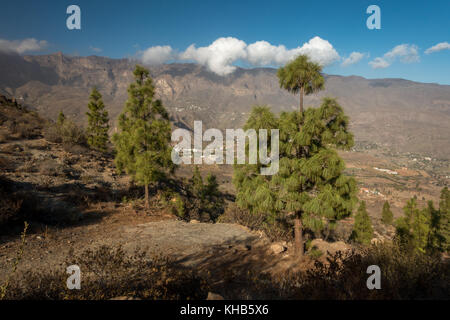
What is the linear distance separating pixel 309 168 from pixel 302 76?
338 cm

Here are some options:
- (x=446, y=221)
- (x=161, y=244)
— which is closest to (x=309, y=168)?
(x=161, y=244)

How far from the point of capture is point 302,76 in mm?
7703

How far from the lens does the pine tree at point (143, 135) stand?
11.5 meters

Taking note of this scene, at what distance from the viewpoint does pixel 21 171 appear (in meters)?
12.9

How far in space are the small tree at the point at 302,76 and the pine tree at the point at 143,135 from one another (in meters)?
6.98

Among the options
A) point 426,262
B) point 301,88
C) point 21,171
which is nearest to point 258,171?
point 301,88

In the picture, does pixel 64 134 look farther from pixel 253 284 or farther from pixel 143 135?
pixel 253 284

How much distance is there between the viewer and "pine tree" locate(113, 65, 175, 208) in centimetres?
1148

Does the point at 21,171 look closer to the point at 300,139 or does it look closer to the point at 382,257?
the point at 300,139

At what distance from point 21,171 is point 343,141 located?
17094 mm

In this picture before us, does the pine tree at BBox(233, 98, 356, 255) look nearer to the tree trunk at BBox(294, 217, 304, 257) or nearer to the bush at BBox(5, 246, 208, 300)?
the tree trunk at BBox(294, 217, 304, 257)

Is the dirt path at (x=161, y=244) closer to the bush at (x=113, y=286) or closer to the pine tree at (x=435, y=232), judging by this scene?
the bush at (x=113, y=286)

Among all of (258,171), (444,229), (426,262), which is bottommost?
(444,229)
